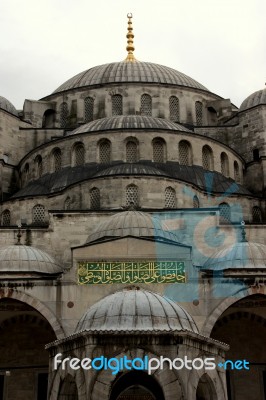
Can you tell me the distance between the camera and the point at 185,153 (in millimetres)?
29125

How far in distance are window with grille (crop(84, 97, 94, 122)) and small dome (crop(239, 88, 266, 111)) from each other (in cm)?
703

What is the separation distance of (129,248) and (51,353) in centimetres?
1003

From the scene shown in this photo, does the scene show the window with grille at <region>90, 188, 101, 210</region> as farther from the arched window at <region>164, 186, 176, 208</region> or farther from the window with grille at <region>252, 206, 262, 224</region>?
the window with grille at <region>252, 206, 262, 224</region>

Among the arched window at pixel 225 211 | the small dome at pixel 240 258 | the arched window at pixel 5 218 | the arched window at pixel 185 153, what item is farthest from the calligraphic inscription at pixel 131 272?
the arched window at pixel 185 153

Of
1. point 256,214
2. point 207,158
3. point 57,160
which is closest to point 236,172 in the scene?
point 207,158

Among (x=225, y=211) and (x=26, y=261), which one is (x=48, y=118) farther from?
(x=26, y=261)

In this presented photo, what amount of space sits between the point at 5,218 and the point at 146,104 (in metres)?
10.6

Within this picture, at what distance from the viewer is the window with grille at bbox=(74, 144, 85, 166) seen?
2902cm

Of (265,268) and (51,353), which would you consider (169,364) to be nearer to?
(51,353)

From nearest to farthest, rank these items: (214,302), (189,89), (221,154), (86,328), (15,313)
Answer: (86,328) → (214,302) → (15,313) → (221,154) → (189,89)


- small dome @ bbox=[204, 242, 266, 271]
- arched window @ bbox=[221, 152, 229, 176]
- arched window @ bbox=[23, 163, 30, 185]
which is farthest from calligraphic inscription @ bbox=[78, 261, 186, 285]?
arched window @ bbox=[23, 163, 30, 185]

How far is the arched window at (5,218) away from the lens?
1086 inches

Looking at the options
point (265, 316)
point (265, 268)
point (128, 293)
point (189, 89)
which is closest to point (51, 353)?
point (128, 293)

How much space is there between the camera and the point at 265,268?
21172mm
